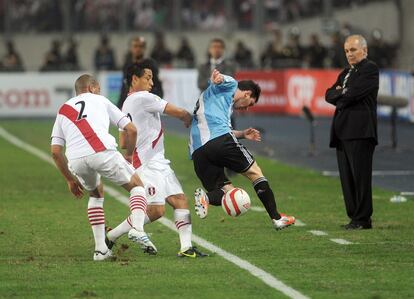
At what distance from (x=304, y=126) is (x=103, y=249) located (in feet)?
72.8

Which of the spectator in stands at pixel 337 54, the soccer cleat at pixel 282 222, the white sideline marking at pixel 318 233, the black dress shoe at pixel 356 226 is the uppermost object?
the soccer cleat at pixel 282 222

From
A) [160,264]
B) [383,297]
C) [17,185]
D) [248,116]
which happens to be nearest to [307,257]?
[160,264]

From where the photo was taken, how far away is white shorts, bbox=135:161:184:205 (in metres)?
11.8

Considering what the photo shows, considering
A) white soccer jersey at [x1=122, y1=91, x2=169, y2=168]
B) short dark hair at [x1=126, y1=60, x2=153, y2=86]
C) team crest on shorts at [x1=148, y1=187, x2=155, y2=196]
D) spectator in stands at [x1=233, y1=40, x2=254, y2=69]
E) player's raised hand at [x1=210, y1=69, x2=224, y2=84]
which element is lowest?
spectator in stands at [x1=233, y1=40, x2=254, y2=69]

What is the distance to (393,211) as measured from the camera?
15.4 metres

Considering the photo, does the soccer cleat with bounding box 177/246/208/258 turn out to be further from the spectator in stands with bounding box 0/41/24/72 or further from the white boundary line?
the spectator in stands with bounding box 0/41/24/72

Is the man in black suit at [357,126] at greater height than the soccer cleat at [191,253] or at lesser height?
greater

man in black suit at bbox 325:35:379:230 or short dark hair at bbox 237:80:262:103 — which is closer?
short dark hair at bbox 237:80:262:103

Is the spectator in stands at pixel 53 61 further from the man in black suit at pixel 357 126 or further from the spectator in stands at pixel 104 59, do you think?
the man in black suit at pixel 357 126

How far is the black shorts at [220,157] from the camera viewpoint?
1230 cm

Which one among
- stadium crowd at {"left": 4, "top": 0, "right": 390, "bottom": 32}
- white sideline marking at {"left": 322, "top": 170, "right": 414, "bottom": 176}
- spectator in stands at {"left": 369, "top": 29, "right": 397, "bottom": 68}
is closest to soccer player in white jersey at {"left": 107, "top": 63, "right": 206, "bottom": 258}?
white sideline marking at {"left": 322, "top": 170, "right": 414, "bottom": 176}

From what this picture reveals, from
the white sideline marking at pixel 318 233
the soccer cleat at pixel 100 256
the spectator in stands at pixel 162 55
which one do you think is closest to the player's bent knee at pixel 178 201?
the soccer cleat at pixel 100 256

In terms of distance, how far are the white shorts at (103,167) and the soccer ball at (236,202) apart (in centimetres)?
130

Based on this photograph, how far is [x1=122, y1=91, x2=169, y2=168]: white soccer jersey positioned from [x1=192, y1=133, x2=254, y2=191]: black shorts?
53cm
